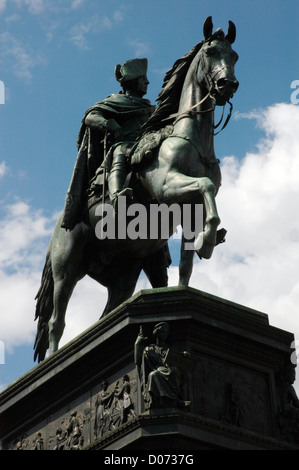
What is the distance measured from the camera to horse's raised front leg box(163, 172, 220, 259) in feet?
61.2

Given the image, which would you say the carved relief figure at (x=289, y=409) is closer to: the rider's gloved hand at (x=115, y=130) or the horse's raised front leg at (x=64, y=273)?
the horse's raised front leg at (x=64, y=273)

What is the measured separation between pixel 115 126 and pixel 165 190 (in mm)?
2812

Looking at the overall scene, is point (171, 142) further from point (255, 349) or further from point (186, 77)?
point (255, 349)

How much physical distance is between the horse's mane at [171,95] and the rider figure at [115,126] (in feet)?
2.19

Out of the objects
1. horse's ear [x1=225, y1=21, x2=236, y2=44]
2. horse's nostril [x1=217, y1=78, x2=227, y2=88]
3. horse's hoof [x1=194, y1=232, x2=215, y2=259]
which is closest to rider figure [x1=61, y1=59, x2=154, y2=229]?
horse's nostril [x1=217, y1=78, x2=227, y2=88]

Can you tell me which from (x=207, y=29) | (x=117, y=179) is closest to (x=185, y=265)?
(x=117, y=179)

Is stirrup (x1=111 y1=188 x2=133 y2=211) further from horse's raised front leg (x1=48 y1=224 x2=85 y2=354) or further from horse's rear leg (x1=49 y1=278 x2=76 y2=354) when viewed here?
horse's rear leg (x1=49 y1=278 x2=76 y2=354)

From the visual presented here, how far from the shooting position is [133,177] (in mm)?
21172

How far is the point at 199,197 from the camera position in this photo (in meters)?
19.5

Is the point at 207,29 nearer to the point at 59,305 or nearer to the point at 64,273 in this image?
the point at 64,273

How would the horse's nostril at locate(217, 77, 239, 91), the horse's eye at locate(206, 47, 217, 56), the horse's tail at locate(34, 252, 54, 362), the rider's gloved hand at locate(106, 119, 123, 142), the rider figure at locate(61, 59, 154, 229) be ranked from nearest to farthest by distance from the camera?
the horse's nostril at locate(217, 77, 239, 91), the horse's eye at locate(206, 47, 217, 56), the rider figure at locate(61, 59, 154, 229), the rider's gloved hand at locate(106, 119, 123, 142), the horse's tail at locate(34, 252, 54, 362)

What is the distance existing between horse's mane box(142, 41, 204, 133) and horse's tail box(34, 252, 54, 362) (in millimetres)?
3614

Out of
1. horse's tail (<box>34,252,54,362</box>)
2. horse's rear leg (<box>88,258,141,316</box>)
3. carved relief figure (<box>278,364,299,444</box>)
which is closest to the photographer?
carved relief figure (<box>278,364,299,444</box>)

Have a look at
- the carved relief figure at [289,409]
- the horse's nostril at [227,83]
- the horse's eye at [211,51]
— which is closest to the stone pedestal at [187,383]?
the carved relief figure at [289,409]
